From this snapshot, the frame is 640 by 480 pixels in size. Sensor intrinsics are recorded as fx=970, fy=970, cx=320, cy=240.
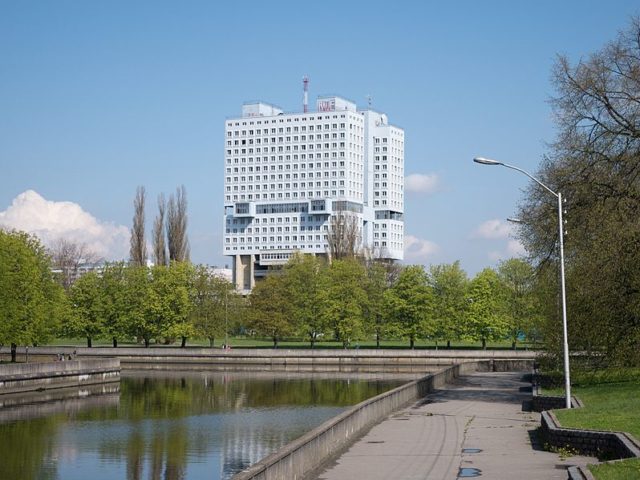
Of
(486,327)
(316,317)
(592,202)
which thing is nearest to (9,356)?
(316,317)

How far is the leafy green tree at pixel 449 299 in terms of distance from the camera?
117375 mm

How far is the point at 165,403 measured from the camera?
62.7 meters

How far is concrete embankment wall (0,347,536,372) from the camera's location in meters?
103

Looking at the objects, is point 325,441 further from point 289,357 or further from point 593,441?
point 289,357

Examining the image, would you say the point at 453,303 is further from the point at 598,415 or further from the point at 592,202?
the point at 598,415

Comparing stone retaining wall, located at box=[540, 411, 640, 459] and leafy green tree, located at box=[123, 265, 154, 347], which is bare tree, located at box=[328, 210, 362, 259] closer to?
leafy green tree, located at box=[123, 265, 154, 347]

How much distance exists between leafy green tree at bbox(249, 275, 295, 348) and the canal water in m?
38.0

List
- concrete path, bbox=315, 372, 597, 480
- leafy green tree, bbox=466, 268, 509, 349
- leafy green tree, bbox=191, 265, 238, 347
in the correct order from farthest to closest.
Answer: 1. leafy green tree, bbox=191, 265, 238, 347
2. leafy green tree, bbox=466, 268, 509, 349
3. concrete path, bbox=315, 372, 597, 480

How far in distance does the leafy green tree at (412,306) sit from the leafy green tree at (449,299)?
54.9 inches

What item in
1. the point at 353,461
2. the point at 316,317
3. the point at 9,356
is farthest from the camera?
the point at 316,317

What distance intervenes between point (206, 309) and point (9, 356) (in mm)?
26650

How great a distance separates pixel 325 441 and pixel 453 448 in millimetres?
4573

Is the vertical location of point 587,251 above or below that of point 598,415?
above

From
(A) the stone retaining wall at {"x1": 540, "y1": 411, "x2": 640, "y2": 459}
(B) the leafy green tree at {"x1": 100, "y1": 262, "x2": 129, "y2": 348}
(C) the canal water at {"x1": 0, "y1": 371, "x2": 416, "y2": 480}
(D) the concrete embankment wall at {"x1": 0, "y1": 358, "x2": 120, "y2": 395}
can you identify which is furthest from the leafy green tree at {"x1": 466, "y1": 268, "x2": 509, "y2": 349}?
(A) the stone retaining wall at {"x1": 540, "y1": 411, "x2": 640, "y2": 459}
